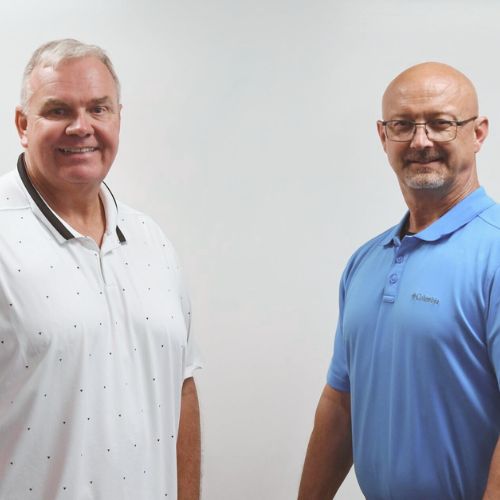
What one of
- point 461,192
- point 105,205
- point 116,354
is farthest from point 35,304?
point 461,192

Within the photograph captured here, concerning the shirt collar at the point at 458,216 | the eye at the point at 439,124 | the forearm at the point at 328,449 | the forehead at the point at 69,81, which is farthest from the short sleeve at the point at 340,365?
the forehead at the point at 69,81

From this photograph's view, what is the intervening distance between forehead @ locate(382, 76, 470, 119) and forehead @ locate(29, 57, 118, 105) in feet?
1.87

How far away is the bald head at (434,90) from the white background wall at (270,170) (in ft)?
1.67

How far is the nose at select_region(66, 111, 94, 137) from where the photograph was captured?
1388 millimetres

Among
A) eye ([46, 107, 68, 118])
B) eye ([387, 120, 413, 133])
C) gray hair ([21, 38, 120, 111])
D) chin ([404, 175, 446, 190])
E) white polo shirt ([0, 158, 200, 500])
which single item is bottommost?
white polo shirt ([0, 158, 200, 500])

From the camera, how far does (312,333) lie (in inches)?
82.6

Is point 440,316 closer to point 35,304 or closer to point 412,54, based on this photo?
point 35,304

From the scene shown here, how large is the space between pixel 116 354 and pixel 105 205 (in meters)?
0.32

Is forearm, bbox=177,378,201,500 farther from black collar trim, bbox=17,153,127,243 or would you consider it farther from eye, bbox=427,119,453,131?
eye, bbox=427,119,453,131

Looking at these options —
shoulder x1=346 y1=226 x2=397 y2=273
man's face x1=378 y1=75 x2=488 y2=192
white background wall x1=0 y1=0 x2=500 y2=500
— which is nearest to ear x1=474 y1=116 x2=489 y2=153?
man's face x1=378 y1=75 x2=488 y2=192

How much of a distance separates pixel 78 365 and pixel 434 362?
0.63m

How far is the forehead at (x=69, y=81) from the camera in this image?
55.1 inches

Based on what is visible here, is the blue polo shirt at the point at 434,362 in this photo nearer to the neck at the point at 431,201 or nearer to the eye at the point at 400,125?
the neck at the point at 431,201

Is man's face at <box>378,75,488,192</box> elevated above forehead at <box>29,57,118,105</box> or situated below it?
below
